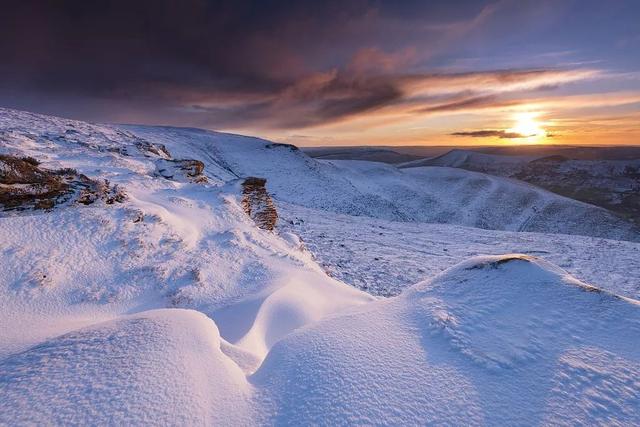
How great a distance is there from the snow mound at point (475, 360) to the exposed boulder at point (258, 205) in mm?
9944

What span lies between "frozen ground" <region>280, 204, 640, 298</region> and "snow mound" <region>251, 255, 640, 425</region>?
7.03 metres

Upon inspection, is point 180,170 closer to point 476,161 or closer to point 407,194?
point 407,194

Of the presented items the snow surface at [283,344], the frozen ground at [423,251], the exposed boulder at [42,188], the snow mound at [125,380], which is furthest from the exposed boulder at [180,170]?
the snow mound at [125,380]

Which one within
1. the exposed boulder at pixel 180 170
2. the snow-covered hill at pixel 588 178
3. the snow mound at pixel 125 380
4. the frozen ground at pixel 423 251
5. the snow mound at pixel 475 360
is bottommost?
the frozen ground at pixel 423 251

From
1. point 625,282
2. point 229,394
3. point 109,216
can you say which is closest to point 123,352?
point 229,394

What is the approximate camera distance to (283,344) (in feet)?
14.1

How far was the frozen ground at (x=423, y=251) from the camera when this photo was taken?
13.4m

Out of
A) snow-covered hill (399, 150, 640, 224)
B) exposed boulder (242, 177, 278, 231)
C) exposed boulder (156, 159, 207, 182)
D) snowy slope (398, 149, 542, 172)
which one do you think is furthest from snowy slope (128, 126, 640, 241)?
snowy slope (398, 149, 542, 172)

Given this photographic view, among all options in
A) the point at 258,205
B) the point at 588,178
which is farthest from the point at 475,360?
the point at 588,178

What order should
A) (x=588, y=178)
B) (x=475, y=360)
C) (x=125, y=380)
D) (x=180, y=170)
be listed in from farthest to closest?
(x=588, y=178) → (x=180, y=170) → (x=475, y=360) → (x=125, y=380)

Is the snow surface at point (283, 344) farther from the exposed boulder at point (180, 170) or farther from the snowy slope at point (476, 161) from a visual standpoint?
the snowy slope at point (476, 161)

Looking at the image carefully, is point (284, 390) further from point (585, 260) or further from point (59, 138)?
point (59, 138)

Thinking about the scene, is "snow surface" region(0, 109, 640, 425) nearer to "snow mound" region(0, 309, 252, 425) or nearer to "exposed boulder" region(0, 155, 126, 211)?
"snow mound" region(0, 309, 252, 425)

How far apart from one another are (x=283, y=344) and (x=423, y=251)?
49.1 ft
